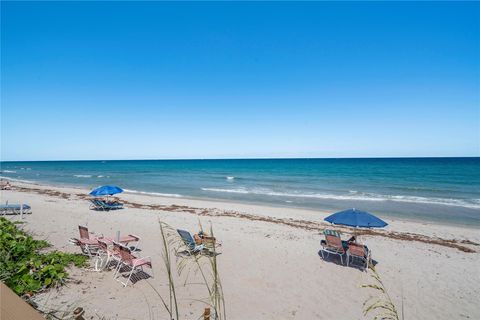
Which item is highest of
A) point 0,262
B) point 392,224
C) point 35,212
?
point 0,262

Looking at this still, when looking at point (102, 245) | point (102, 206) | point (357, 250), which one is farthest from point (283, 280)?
point (102, 206)

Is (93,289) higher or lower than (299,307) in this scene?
higher

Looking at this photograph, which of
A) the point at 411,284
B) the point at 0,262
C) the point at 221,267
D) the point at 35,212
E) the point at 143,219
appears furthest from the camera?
the point at 35,212

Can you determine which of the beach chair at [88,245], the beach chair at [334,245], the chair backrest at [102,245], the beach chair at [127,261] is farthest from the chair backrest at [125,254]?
the beach chair at [334,245]

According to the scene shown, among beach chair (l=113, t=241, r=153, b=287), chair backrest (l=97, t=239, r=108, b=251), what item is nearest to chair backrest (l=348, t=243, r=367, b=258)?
beach chair (l=113, t=241, r=153, b=287)

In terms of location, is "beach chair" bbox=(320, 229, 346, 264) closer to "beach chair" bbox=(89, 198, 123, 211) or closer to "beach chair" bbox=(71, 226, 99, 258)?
"beach chair" bbox=(71, 226, 99, 258)

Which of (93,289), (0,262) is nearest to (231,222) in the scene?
(93,289)

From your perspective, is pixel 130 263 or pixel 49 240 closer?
pixel 130 263

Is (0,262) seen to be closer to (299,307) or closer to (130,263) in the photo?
(130,263)

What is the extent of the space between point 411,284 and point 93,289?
820cm

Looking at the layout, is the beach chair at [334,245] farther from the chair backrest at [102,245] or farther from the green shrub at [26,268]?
the green shrub at [26,268]

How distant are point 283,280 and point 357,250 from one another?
9.43 feet

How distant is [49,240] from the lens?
9281 mm

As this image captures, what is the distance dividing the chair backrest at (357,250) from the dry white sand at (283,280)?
563 mm
